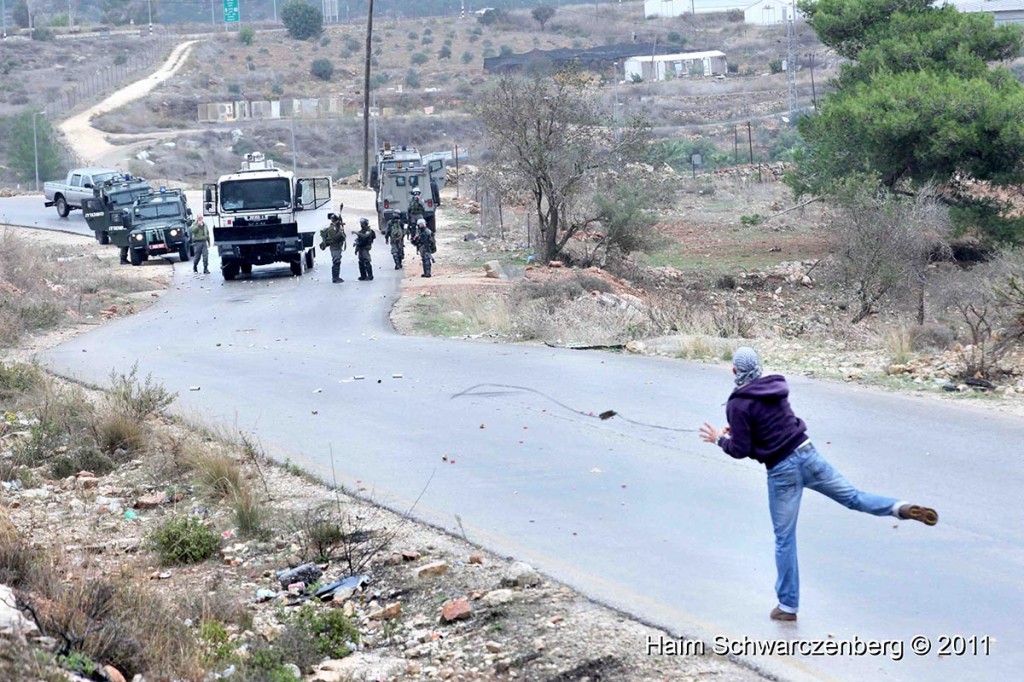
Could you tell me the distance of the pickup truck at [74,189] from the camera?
5059 centimetres

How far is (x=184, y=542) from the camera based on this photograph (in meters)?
9.68

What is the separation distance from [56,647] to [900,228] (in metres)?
22.4

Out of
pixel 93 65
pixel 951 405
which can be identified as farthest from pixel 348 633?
pixel 93 65

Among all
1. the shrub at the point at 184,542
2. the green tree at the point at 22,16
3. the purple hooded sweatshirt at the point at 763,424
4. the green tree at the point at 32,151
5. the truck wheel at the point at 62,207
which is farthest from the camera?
the green tree at the point at 22,16

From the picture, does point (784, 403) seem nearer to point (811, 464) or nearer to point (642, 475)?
point (811, 464)

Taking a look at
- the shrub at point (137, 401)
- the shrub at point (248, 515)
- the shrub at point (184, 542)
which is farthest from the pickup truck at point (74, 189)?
the shrub at point (184, 542)

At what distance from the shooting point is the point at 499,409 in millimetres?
13656

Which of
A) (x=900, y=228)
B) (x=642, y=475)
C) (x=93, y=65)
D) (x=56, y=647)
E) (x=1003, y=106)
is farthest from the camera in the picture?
(x=93, y=65)

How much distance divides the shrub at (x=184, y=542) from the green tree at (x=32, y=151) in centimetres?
6024

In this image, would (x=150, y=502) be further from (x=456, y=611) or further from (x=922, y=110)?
(x=922, y=110)

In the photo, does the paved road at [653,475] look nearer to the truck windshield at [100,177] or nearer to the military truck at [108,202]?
the military truck at [108,202]

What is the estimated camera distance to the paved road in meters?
7.16

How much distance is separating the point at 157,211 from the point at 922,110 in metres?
22.9

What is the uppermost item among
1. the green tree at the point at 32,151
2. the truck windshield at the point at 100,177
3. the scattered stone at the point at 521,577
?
the green tree at the point at 32,151
